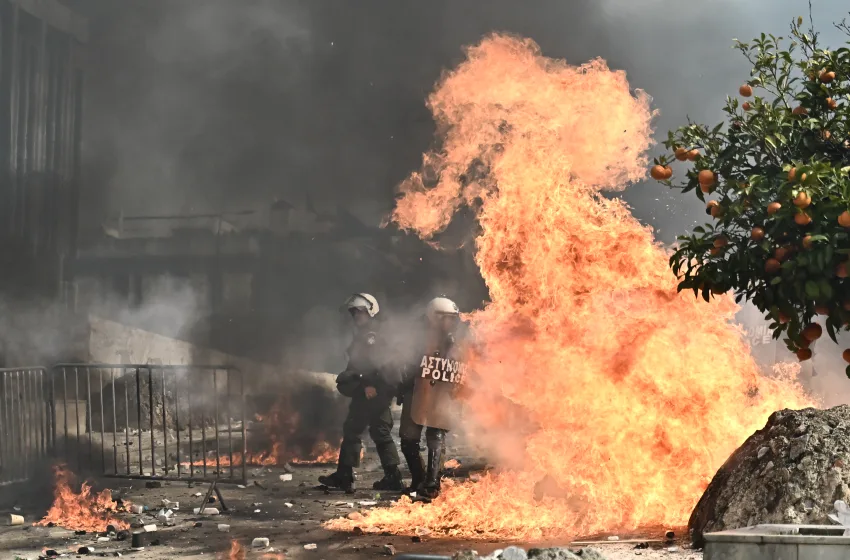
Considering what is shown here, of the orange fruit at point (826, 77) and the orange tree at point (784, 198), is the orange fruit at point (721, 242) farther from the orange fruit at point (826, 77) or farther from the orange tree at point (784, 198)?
the orange fruit at point (826, 77)

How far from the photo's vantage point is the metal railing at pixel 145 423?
10203 millimetres

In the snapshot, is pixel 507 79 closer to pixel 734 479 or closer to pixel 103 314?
pixel 734 479

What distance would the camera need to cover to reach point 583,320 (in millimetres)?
8531

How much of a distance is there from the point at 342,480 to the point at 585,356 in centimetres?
320

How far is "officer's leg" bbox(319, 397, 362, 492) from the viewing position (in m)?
9.92

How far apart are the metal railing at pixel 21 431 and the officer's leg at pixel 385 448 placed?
3621mm

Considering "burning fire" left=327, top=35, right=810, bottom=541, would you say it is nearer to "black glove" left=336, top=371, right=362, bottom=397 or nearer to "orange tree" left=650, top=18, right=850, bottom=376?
"black glove" left=336, top=371, right=362, bottom=397

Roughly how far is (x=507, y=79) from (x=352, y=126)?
7.91 metres

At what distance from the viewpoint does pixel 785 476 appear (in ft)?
20.1

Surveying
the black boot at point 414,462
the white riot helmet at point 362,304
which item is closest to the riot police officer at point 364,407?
the white riot helmet at point 362,304

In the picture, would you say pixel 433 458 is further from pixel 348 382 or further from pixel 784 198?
pixel 784 198

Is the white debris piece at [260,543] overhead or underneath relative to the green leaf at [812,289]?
underneath

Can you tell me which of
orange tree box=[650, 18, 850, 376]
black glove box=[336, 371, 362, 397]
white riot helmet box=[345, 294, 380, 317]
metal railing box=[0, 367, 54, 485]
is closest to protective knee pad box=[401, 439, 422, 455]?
black glove box=[336, 371, 362, 397]

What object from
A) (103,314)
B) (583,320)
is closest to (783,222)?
(583,320)
